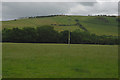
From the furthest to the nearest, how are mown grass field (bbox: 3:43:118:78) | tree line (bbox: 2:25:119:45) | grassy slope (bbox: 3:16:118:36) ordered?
grassy slope (bbox: 3:16:118:36), tree line (bbox: 2:25:119:45), mown grass field (bbox: 3:43:118:78)

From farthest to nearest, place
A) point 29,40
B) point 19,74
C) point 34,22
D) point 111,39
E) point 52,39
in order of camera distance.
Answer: point 34,22, point 111,39, point 52,39, point 29,40, point 19,74

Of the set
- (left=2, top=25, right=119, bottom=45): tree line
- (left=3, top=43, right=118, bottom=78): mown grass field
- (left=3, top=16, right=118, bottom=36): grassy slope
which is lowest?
(left=3, top=43, right=118, bottom=78): mown grass field

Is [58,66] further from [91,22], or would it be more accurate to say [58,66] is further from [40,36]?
[91,22]

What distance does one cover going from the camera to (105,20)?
507 feet

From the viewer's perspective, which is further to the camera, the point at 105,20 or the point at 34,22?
the point at 105,20

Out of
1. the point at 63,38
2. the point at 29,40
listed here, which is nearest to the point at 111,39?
the point at 63,38

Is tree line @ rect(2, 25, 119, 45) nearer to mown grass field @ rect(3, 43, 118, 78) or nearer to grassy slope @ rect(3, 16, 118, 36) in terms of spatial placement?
grassy slope @ rect(3, 16, 118, 36)

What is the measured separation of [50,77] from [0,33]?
265 feet

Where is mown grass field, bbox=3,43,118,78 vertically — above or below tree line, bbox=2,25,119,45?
below

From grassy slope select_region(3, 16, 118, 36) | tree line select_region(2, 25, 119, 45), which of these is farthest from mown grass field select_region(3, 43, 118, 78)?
grassy slope select_region(3, 16, 118, 36)

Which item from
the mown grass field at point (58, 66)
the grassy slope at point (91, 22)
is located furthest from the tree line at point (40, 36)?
the mown grass field at point (58, 66)

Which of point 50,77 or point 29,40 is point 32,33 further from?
point 50,77

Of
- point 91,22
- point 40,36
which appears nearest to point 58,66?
point 40,36

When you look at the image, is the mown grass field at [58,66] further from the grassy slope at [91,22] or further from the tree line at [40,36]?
the grassy slope at [91,22]
